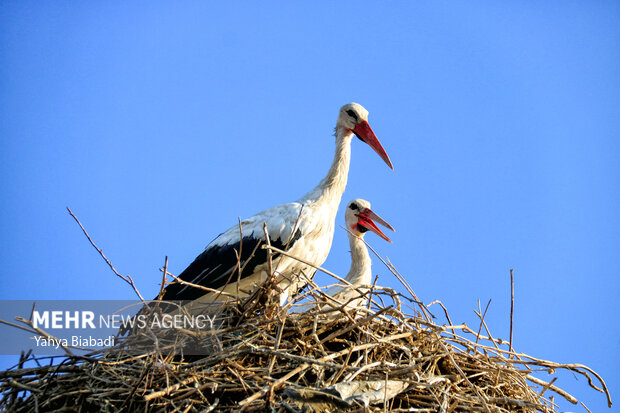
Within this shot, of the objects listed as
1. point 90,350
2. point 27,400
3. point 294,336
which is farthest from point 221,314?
point 27,400

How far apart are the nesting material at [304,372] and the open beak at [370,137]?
2.05 m

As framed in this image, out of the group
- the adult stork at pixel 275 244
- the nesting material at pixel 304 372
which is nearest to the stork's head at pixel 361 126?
the adult stork at pixel 275 244

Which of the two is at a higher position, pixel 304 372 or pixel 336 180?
pixel 336 180

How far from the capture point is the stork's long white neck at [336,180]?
4852 mm

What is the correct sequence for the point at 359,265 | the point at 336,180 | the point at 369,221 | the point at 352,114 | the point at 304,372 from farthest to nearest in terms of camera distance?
the point at 369,221 < the point at 352,114 < the point at 359,265 < the point at 336,180 < the point at 304,372

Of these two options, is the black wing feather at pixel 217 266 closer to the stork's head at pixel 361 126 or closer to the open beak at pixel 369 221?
the stork's head at pixel 361 126

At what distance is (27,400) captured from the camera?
9.80 feet

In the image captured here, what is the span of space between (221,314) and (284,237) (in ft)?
3.90

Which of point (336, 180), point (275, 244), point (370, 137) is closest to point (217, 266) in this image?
point (275, 244)

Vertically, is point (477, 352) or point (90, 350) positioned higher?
point (90, 350)

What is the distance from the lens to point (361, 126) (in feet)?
17.1

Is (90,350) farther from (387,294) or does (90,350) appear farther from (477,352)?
(477,352)

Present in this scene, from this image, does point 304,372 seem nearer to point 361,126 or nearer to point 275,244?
point 275,244

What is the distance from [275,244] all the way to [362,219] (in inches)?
56.6
